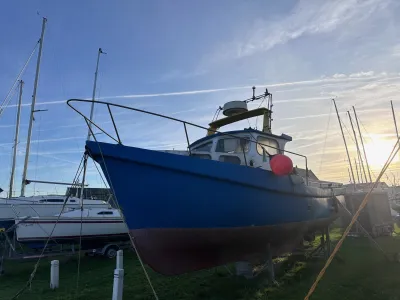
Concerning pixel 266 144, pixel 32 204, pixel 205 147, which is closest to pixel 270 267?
pixel 266 144

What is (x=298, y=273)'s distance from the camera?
7273mm

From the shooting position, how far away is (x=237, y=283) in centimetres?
649

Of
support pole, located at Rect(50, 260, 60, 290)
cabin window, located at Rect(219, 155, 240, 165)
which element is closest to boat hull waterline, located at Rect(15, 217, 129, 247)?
support pole, located at Rect(50, 260, 60, 290)

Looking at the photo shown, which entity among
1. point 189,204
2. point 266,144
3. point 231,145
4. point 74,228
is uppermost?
point 266,144

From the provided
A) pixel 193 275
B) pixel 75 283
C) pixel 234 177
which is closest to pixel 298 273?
pixel 193 275

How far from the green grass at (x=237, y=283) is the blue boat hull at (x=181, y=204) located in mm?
986

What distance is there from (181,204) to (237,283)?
268cm

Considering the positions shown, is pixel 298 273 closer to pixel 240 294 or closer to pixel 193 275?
pixel 240 294

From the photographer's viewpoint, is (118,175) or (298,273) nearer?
(118,175)

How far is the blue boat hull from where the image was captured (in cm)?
514

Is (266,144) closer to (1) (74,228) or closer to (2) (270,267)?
(2) (270,267)

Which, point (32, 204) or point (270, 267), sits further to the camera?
point (32, 204)

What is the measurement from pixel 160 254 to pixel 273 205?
2.65m

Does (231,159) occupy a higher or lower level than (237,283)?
higher
